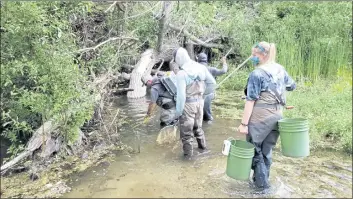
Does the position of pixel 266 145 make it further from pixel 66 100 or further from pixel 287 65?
pixel 287 65

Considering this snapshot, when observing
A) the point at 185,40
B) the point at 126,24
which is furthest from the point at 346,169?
the point at 185,40

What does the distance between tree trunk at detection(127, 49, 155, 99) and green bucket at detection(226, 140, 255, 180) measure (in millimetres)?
5957

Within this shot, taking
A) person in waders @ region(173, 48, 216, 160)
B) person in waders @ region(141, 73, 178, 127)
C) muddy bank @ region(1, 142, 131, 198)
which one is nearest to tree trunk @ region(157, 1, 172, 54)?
person in waders @ region(141, 73, 178, 127)

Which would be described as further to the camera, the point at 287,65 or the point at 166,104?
the point at 287,65

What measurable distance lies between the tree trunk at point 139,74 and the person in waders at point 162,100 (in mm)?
2813

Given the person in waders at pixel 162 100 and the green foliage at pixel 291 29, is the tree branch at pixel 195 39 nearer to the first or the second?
the green foliage at pixel 291 29

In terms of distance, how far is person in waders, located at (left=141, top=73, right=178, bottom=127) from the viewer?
6.42 m

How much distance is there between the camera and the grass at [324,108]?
5785 mm

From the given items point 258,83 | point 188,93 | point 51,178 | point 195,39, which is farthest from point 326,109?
point 195,39

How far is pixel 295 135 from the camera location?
4000mm

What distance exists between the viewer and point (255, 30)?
12031mm

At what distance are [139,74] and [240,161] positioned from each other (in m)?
6.20

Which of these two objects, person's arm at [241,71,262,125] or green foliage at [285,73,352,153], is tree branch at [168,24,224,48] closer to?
green foliage at [285,73,352,153]

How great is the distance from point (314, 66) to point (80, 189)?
214 inches
